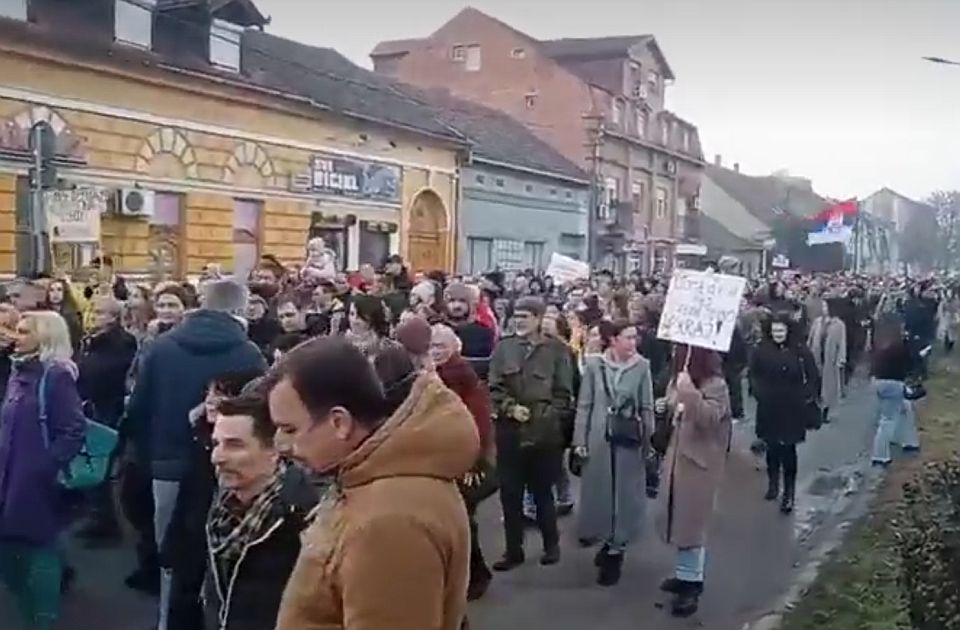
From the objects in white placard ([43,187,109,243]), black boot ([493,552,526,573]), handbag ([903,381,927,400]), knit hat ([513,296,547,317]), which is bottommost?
black boot ([493,552,526,573])

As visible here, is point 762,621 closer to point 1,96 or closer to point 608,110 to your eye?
point 1,96

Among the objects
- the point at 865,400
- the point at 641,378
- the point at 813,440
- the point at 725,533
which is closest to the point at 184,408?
the point at 641,378

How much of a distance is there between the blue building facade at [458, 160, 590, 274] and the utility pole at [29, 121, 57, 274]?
14696 millimetres

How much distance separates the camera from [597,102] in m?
45.8

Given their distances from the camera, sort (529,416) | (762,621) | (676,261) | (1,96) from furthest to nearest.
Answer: (676,261) < (1,96) < (529,416) < (762,621)

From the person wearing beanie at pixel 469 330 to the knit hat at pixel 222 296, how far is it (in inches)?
101

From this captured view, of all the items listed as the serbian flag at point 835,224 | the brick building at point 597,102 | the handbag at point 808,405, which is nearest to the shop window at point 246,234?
the serbian flag at point 835,224

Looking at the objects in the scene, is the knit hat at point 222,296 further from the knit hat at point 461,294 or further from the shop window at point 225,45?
the shop window at point 225,45

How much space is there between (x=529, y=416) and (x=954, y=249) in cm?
6665

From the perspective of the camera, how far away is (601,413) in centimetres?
817

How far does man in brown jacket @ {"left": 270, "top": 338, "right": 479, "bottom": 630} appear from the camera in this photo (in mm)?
2416

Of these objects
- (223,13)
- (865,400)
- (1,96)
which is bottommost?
(865,400)

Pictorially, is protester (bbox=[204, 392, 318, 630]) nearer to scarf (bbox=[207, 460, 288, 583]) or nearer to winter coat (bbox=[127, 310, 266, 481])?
scarf (bbox=[207, 460, 288, 583])

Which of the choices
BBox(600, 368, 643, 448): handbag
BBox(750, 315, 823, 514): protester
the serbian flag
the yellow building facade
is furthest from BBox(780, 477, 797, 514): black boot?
the serbian flag
